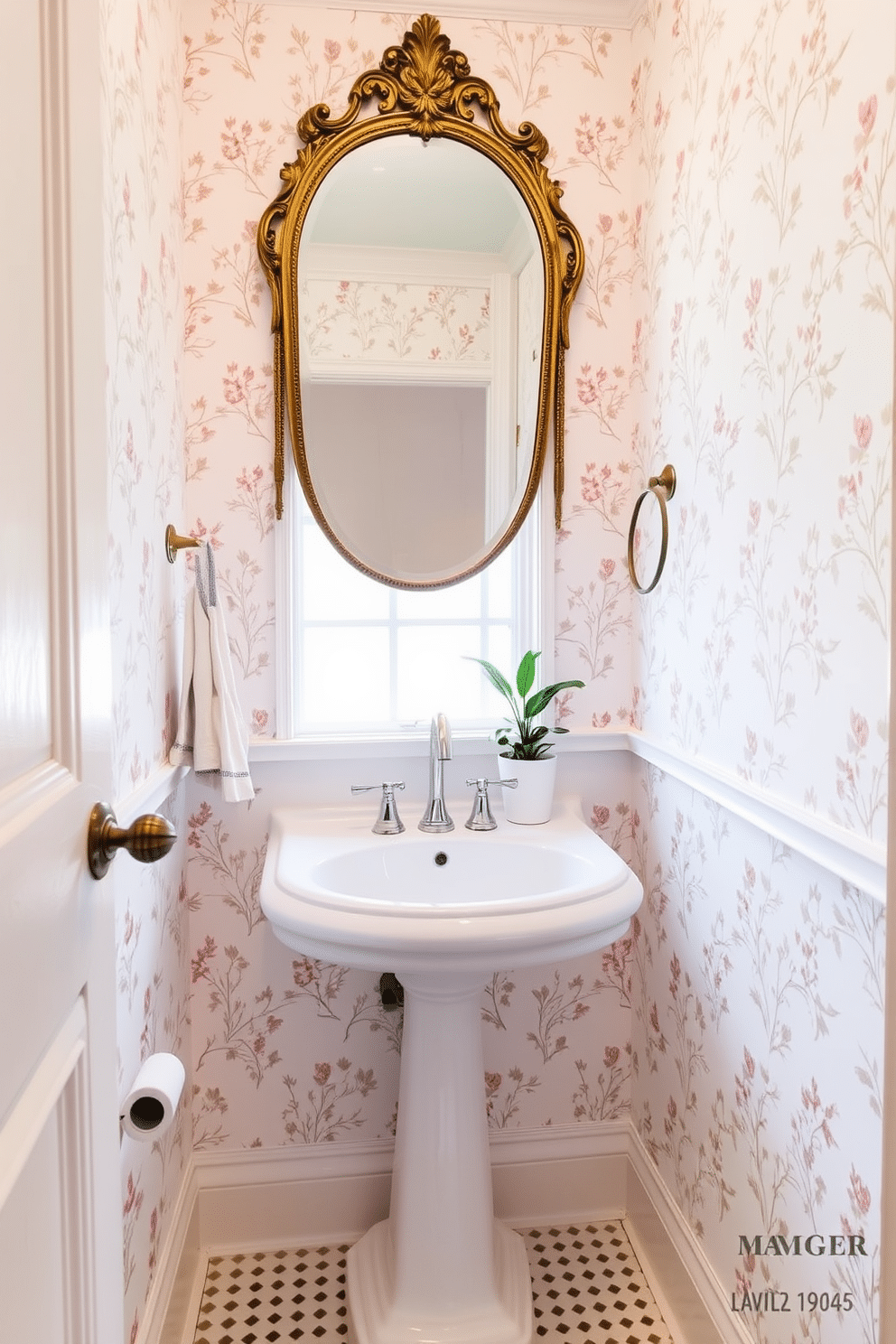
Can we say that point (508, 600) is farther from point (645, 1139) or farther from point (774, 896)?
point (645, 1139)

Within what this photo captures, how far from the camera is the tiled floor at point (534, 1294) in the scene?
1616 mm

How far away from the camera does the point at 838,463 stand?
3.62ft

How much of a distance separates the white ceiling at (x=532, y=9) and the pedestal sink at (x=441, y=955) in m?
1.51

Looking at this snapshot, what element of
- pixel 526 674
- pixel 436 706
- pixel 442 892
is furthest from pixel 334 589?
pixel 442 892

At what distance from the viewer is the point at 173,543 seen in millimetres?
1603

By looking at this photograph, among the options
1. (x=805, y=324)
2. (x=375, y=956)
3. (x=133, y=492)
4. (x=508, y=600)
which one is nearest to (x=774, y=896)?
(x=375, y=956)

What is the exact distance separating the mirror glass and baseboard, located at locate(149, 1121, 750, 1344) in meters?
1.17

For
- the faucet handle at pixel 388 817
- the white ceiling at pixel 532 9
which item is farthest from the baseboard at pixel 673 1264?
the white ceiling at pixel 532 9

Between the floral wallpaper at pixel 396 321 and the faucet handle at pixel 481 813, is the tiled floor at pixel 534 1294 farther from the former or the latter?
the floral wallpaper at pixel 396 321

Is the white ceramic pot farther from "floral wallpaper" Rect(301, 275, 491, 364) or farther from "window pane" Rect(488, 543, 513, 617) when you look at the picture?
"floral wallpaper" Rect(301, 275, 491, 364)

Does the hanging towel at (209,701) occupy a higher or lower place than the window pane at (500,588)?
lower

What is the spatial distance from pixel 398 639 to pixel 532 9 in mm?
1228

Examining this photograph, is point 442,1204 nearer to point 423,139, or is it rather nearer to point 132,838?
point 132,838

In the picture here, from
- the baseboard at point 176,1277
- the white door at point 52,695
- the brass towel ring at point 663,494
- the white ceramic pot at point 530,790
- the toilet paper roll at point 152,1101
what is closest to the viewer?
the white door at point 52,695
